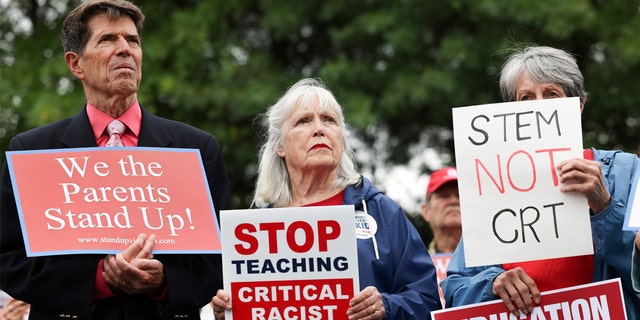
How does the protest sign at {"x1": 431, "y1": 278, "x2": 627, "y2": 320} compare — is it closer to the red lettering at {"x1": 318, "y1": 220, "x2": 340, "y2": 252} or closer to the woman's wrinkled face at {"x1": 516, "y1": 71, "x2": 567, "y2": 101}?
the red lettering at {"x1": 318, "y1": 220, "x2": 340, "y2": 252}

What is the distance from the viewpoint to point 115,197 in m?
4.89

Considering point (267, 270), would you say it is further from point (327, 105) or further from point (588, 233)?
point (588, 233)

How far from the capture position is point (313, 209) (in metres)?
4.73

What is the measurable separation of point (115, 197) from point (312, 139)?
0.92 meters

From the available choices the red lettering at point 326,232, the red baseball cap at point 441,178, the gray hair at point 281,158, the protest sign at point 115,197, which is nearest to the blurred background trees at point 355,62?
the red baseball cap at point 441,178

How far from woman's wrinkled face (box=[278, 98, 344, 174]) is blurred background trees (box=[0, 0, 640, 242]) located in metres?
6.48

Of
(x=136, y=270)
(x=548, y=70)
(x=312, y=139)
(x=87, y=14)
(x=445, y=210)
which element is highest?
(x=87, y=14)

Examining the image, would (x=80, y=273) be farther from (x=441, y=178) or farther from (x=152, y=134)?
(x=441, y=178)

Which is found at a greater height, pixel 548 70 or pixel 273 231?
pixel 548 70

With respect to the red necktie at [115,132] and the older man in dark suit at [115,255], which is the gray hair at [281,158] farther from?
the red necktie at [115,132]

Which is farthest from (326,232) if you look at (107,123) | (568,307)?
(107,123)

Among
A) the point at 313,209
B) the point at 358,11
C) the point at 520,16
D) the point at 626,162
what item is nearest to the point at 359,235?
the point at 313,209

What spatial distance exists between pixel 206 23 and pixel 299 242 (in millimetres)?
8422

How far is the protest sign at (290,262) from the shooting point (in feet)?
15.4
